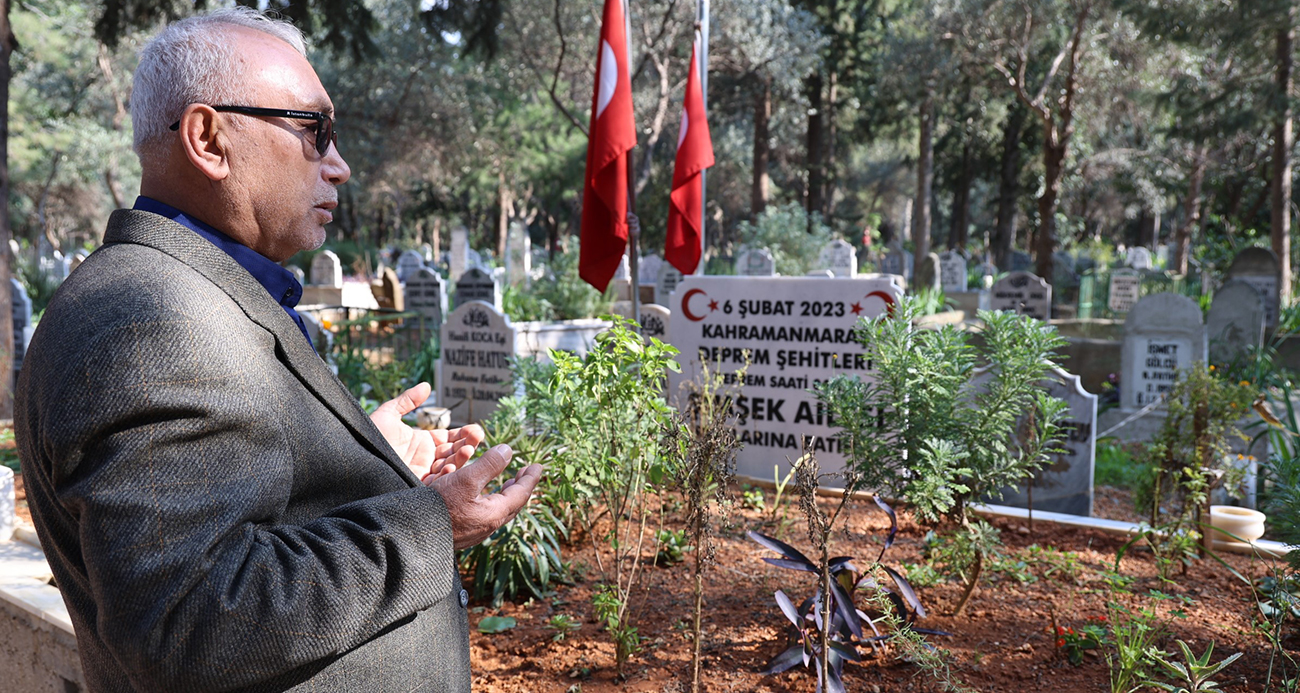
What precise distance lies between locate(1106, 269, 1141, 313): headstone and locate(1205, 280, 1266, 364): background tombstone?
716 cm

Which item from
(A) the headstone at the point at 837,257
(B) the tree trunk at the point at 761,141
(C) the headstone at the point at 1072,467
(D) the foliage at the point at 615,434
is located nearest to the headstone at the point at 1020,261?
(B) the tree trunk at the point at 761,141

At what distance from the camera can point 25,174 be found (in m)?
31.2

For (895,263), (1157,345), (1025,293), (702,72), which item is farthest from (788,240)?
(895,263)

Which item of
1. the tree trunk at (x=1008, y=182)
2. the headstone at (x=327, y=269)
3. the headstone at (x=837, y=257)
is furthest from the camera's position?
the tree trunk at (x=1008, y=182)

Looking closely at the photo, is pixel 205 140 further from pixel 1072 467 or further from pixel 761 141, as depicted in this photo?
pixel 761 141

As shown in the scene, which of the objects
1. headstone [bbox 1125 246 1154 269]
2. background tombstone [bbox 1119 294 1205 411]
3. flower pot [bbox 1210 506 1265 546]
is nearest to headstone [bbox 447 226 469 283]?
background tombstone [bbox 1119 294 1205 411]

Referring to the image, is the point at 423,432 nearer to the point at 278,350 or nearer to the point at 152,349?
the point at 278,350

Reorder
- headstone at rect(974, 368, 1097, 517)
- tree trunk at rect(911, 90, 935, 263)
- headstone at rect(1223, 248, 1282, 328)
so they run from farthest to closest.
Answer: tree trunk at rect(911, 90, 935, 263) < headstone at rect(1223, 248, 1282, 328) < headstone at rect(974, 368, 1097, 517)

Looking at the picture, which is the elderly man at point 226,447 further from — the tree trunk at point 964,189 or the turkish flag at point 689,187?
the tree trunk at point 964,189

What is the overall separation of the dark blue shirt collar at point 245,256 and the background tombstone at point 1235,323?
1111 centimetres

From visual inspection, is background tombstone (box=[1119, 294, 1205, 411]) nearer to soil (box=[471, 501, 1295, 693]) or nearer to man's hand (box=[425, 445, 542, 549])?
soil (box=[471, 501, 1295, 693])

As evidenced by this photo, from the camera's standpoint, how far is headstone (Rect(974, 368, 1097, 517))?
17.2 feet

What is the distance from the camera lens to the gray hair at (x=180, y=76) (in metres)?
1.20

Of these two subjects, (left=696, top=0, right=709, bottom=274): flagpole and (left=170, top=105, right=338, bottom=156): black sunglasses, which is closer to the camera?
(left=170, top=105, right=338, bottom=156): black sunglasses
